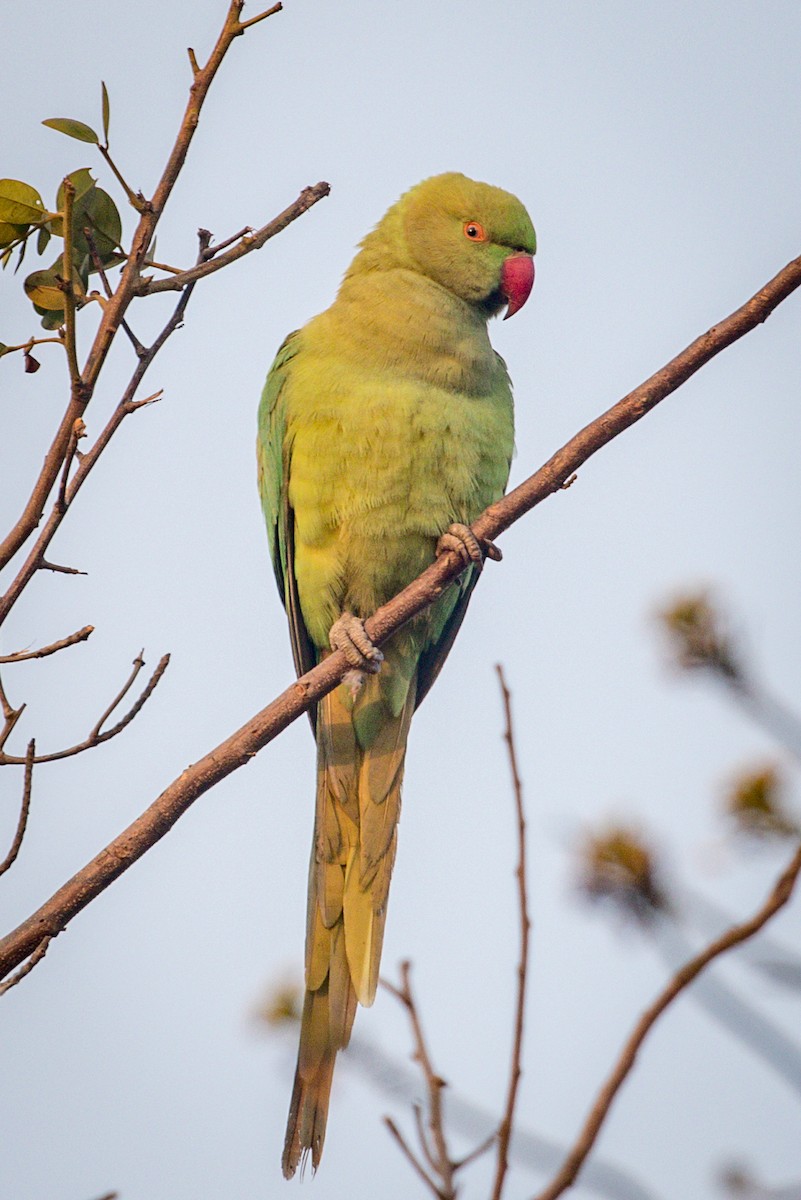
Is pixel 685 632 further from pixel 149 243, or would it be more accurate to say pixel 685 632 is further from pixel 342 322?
pixel 342 322

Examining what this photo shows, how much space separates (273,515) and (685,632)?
2616 millimetres

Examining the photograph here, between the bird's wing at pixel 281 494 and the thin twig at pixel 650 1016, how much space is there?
8.80 ft

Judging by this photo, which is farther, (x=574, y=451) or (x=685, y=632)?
(x=574, y=451)

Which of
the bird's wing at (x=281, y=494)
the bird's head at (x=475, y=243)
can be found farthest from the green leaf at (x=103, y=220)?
the bird's head at (x=475, y=243)

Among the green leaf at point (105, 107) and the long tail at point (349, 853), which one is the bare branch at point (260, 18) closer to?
the green leaf at point (105, 107)

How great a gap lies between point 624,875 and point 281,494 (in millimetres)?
2700

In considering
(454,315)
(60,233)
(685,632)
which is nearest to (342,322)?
(454,315)

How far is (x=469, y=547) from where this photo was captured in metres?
3.34

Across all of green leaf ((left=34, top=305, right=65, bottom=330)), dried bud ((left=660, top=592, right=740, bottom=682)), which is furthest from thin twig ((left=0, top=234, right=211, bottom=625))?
dried bud ((left=660, top=592, right=740, bottom=682))

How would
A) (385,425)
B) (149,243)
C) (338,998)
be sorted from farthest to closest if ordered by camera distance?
(385,425), (338,998), (149,243)

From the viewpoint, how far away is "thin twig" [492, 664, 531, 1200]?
4.69 ft

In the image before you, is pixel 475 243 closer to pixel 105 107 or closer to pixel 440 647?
pixel 440 647

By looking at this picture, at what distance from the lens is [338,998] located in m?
3.26

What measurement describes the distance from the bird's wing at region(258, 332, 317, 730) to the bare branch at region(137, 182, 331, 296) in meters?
1.36
